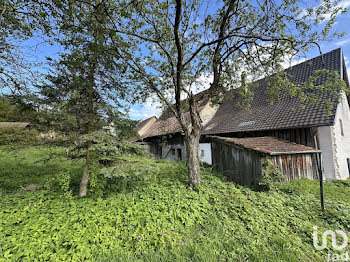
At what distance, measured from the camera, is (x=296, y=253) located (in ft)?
9.46

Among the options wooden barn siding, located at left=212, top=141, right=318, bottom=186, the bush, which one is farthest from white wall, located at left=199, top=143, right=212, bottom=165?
the bush

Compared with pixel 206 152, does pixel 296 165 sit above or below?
below

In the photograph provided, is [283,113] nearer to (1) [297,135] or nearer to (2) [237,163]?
(1) [297,135]

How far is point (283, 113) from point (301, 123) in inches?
62.1

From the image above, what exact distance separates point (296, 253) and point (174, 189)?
121 inches

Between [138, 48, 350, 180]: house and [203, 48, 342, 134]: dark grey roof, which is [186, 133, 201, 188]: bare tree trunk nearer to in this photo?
[138, 48, 350, 180]: house

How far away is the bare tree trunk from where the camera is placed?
5.12 metres

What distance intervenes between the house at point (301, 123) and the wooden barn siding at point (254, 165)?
614 millimetres

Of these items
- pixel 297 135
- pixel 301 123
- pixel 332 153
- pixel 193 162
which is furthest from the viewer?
pixel 297 135

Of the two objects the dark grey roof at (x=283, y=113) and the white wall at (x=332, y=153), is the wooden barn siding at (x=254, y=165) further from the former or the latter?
the dark grey roof at (x=283, y=113)

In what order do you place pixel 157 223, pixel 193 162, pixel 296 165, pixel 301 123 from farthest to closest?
pixel 301 123
pixel 296 165
pixel 193 162
pixel 157 223

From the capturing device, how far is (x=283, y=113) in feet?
28.8

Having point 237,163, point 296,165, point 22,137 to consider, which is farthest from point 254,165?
point 22,137

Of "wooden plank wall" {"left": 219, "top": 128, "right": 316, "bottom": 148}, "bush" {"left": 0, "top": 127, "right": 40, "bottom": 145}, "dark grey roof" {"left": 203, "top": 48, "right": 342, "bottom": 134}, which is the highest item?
"dark grey roof" {"left": 203, "top": 48, "right": 342, "bottom": 134}
